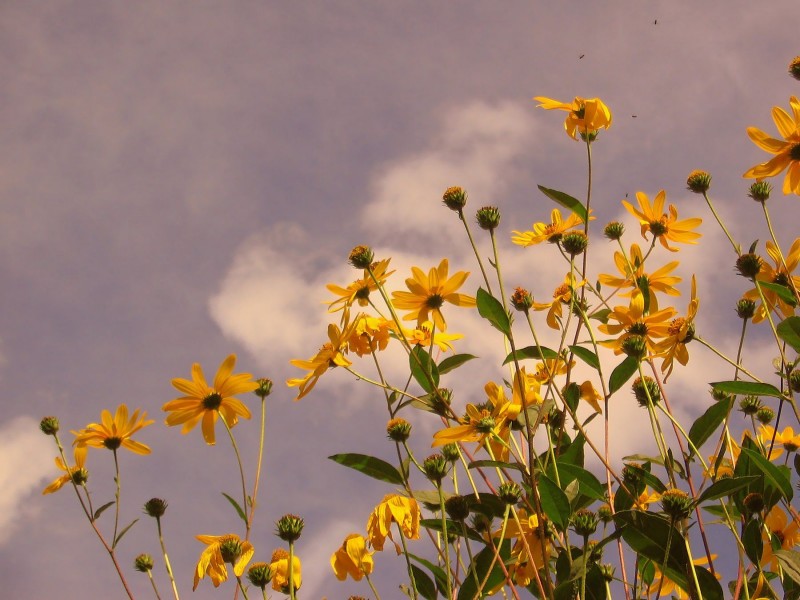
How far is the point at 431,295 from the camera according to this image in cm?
230

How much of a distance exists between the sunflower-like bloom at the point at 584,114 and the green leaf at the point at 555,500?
3.79 ft

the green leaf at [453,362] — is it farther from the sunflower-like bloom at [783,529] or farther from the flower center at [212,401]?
the sunflower-like bloom at [783,529]

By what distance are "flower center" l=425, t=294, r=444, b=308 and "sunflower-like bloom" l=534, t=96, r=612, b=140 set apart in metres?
0.69

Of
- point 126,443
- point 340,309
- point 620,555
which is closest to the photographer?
point 620,555

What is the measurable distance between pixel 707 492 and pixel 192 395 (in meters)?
1.58

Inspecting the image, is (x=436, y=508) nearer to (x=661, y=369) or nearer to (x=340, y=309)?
(x=340, y=309)

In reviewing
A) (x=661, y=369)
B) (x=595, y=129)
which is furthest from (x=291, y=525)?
(x=595, y=129)

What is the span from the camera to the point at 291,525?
1968 mm

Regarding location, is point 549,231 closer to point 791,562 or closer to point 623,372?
point 623,372

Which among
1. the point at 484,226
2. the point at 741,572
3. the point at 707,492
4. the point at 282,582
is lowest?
the point at 741,572

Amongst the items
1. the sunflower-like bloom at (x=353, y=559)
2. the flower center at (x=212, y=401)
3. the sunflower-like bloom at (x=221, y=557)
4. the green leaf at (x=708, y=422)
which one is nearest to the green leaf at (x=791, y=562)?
the green leaf at (x=708, y=422)

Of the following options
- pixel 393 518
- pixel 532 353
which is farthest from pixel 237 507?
pixel 532 353

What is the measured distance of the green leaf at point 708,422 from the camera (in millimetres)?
1865

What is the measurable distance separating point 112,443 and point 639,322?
2023 millimetres
